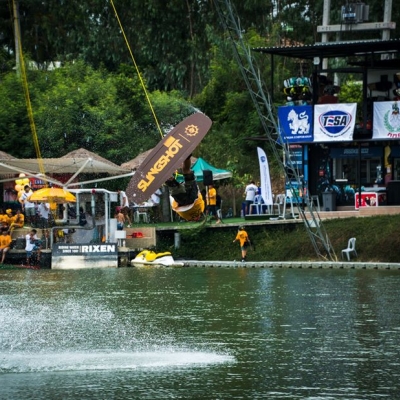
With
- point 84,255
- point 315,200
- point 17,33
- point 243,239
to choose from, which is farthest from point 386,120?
point 17,33

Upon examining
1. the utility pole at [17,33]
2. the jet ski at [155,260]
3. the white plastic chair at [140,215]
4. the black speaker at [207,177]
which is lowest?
the jet ski at [155,260]

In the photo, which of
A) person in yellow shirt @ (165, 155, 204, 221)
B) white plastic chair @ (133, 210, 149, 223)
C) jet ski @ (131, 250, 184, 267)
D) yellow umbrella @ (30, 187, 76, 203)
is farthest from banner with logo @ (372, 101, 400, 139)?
person in yellow shirt @ (165, 155, 204, 221)

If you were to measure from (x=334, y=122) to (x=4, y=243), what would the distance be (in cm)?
1347

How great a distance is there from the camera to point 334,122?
53.8 meters

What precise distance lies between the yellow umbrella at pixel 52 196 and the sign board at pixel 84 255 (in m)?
1.65

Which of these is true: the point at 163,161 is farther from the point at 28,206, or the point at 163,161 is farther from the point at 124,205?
the point at 124,205

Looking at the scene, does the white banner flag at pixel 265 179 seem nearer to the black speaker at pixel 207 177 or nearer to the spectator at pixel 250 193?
the spectator at pixel 250 193

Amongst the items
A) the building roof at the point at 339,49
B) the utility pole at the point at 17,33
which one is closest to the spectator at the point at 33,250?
the building roof at the point at 339,49

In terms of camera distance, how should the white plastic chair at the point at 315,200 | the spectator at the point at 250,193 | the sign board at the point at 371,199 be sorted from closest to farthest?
the sign board at the point at 371,199, the white plastic chair at the point at 315,200, the spectator at the point at 250,193

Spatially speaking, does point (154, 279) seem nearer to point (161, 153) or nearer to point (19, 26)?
point (161, 153)

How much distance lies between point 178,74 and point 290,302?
38837 millimetres

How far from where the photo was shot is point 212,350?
29.9 m

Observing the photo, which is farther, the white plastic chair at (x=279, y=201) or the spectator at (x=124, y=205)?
the spectator at (x=124, y=205)

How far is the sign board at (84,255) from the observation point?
168 feet
